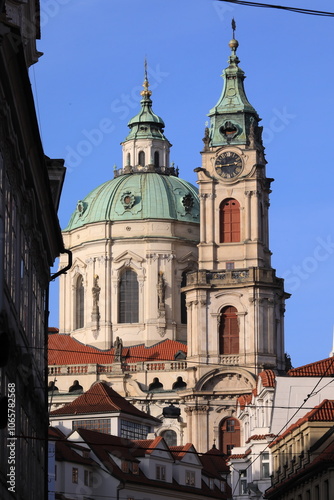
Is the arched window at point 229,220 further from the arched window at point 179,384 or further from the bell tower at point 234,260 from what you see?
the arched window at point 179,384

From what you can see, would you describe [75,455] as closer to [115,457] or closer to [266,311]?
[115,457]

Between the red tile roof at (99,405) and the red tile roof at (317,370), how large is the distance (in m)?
27.9

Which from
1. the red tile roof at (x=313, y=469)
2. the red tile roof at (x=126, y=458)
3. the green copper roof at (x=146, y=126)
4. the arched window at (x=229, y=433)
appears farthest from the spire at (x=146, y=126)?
the red tile roof at (x=313, y=469)

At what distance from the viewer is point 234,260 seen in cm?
12200

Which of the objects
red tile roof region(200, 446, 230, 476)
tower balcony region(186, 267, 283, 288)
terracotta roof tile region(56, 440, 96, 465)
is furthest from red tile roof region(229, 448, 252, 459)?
tower balcony region(186, 267, 283, 288)

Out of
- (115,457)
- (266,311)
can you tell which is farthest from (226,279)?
(115,457)

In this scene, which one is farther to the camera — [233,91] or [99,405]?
[233,91]

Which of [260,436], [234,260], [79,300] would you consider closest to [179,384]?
[234,260]

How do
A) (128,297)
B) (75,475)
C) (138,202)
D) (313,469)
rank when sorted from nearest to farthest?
(313,469) < (75,475) < (128,297) < (138,202)

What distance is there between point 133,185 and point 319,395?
67.7 meters

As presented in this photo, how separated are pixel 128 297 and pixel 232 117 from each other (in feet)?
60.4

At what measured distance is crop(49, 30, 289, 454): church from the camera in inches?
4692

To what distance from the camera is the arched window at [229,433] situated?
11769cm

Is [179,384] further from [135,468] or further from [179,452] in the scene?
[135,468]
